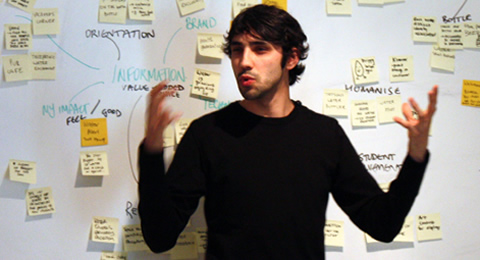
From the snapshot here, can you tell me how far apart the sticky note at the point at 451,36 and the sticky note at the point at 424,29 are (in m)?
0.02

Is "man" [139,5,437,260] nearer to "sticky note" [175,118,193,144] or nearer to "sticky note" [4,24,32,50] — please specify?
"sticky note" [175,118,193,144]

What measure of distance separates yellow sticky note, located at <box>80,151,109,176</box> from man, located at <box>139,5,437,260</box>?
314mm

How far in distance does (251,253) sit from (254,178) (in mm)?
189

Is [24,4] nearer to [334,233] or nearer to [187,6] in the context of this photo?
[187,6]

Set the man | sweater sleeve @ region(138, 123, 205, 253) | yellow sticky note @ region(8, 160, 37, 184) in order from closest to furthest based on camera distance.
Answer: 1. sweater sleeve @ region(138, 123, 205, 253)
2. the man
3. yellow sticky note @ region(8, 160, 37, 184)

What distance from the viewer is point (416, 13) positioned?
168cm

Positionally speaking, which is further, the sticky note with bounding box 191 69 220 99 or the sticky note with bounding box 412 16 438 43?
the sticky note with bounding box 412 16 438 43

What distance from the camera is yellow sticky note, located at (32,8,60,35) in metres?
1.52

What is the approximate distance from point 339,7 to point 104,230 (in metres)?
1.03

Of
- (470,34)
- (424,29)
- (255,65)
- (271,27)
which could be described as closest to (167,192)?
(255,65)

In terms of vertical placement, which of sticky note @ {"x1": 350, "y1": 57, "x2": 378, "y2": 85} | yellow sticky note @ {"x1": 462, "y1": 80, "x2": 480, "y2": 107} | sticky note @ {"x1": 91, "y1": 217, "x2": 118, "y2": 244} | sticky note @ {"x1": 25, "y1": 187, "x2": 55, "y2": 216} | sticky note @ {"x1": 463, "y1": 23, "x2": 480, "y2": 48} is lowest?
sticky note @ {"x1": 91, "y1": 217, "x2": 118, "y2": 244}

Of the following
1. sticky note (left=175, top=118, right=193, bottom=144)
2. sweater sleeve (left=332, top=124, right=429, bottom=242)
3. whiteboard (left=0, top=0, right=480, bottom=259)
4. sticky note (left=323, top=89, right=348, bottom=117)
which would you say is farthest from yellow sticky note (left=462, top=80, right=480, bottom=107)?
sticky note (left=175, top=118, right=193, bottom=144)

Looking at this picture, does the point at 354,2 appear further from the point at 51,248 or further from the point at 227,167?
the point at 51,248

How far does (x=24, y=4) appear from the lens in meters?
1.52
